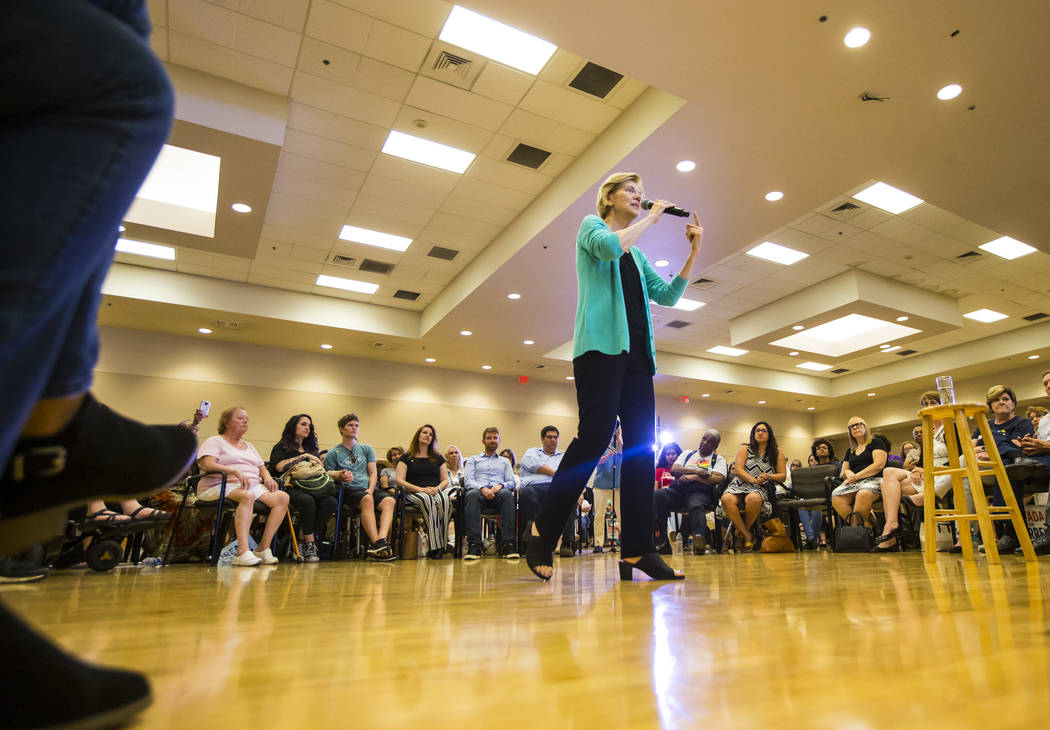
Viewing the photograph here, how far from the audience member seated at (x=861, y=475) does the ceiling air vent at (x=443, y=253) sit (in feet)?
16.0

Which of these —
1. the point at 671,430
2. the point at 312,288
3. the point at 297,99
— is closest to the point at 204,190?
the point at 297,99

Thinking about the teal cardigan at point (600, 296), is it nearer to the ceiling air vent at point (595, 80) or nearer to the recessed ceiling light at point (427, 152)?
the ceiling air vent at point (595, 80)

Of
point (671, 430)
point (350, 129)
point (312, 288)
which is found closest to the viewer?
point (350, 129)

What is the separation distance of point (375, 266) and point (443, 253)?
3.38 ft

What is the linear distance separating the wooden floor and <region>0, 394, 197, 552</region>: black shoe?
0.18 metres

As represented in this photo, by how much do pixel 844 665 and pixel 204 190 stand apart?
715 cm

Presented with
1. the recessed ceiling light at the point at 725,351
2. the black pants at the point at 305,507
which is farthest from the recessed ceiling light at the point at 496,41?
the recessed ceiling light at the point at 725,351

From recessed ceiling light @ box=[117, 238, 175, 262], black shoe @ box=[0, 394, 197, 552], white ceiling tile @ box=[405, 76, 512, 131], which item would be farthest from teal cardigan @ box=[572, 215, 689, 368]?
recessed ceiling light @ box=[117, 238, 175, 262]

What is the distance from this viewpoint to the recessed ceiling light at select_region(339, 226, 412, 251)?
7215 mm

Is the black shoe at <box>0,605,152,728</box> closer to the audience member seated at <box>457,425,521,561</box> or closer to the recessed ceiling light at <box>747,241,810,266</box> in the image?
the audience member seated at <box>457,425,521,561</box>

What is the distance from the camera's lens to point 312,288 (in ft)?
29.3

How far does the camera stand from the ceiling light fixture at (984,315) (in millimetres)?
9664

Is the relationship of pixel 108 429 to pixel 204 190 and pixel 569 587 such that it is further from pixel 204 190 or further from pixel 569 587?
pixel 204 190

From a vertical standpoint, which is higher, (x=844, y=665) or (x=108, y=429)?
(x=108, y=429)
